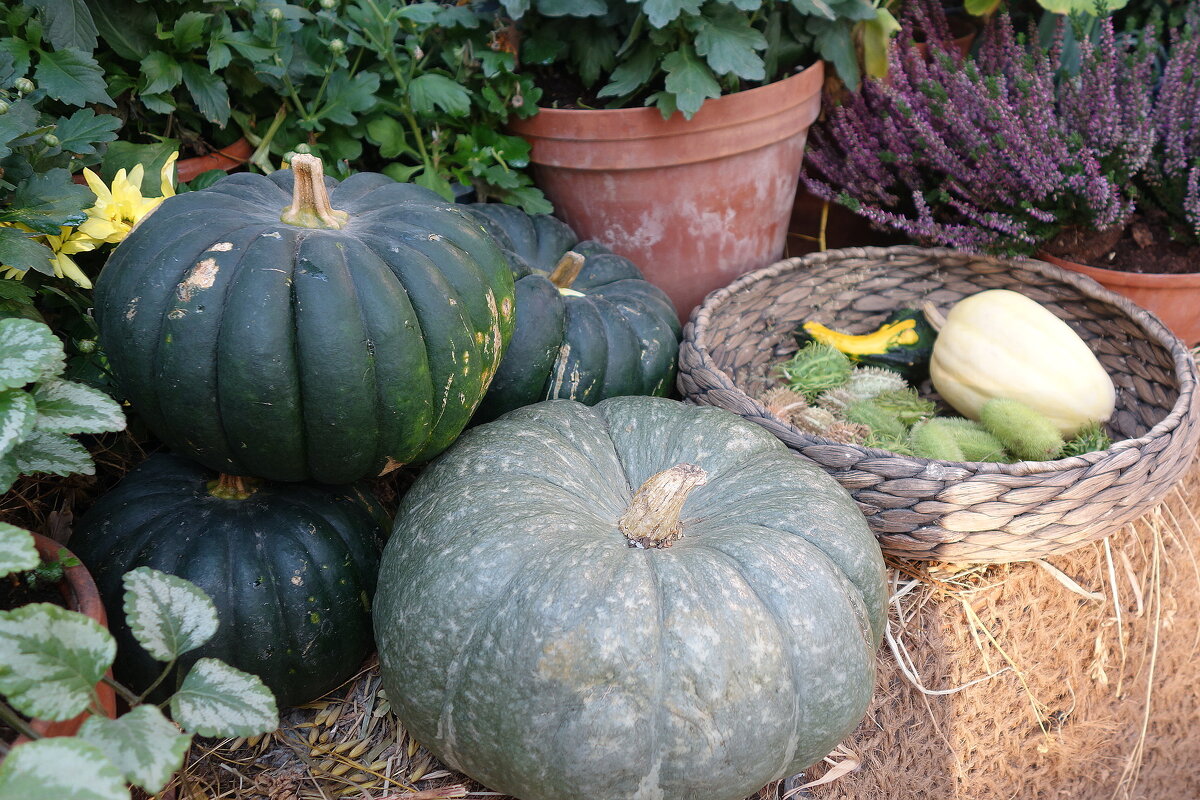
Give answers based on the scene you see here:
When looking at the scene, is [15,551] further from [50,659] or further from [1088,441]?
[1088,441]

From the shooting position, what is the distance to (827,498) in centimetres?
119

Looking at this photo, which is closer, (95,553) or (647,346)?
(95,553)

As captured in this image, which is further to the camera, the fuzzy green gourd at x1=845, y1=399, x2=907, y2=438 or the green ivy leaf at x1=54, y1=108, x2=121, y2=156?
the fuzzy green gourd at x1=845, y1=399, x2=907, y2=438

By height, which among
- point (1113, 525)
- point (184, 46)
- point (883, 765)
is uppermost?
point (184, 46)

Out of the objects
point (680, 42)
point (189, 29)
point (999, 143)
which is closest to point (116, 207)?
point (189, 29)

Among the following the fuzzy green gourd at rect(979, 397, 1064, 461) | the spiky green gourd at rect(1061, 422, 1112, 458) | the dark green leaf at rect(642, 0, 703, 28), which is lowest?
the spiky green gourd at rect(1061, 422, 1112, 458)

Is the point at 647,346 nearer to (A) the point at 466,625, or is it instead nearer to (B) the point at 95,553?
(A) the point at 466,625

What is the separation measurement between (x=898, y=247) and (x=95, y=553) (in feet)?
5.38

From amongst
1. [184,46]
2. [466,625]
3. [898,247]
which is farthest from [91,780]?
[898,247]

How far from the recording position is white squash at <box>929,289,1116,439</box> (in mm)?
1568

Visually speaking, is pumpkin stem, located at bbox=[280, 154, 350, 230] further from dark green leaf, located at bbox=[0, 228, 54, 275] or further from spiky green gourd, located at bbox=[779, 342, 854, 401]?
spiky green gourd, located at bbox=[779, 342, 854, 401]

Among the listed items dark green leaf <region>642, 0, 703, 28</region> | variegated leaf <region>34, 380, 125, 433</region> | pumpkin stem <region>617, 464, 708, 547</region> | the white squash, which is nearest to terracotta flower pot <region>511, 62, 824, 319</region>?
dark green leaf <region>642, 0, 703, 28</region>

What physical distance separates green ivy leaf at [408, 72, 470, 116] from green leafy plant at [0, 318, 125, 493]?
0.89 metres

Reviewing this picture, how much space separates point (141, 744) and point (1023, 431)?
1.36 meters
